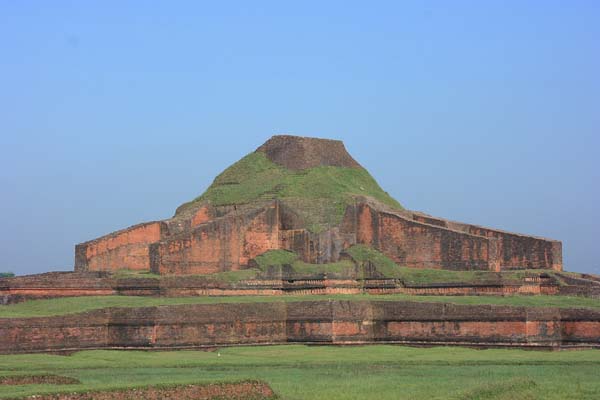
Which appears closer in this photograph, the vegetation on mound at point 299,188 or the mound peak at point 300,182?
the vegetation on mound at point 299,188

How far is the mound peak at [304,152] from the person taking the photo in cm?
3484

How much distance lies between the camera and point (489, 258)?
97.3ft

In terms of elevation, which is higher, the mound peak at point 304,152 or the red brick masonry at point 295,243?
the mound peak at point 304,152

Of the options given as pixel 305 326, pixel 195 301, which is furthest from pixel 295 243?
pixel 195 301

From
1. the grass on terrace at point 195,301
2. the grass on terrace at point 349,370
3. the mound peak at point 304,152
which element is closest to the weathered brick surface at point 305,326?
the grass on terrace at point 195,301

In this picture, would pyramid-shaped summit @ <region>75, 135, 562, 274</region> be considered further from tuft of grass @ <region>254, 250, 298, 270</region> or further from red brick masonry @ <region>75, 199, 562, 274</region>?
tuft of grass @ <region>254, 250, 298, 270</region>

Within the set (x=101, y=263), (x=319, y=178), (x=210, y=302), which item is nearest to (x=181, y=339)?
(x=210, y=302)

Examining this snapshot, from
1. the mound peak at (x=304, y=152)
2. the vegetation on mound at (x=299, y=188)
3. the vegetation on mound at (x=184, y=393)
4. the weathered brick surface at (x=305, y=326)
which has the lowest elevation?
the vegetation on mound at (x=184, y=393)

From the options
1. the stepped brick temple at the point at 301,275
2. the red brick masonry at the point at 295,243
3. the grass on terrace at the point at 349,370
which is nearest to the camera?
the grass on terrace at the point at 349,370

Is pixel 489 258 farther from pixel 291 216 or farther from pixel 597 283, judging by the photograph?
pixel 291 216

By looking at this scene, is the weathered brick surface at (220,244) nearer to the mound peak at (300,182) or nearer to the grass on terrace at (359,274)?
the grass on terrace at (359,274)

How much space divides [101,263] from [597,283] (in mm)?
14501

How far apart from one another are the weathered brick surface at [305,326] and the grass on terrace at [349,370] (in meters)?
0.68

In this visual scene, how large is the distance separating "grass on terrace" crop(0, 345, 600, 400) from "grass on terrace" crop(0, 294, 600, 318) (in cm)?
167
